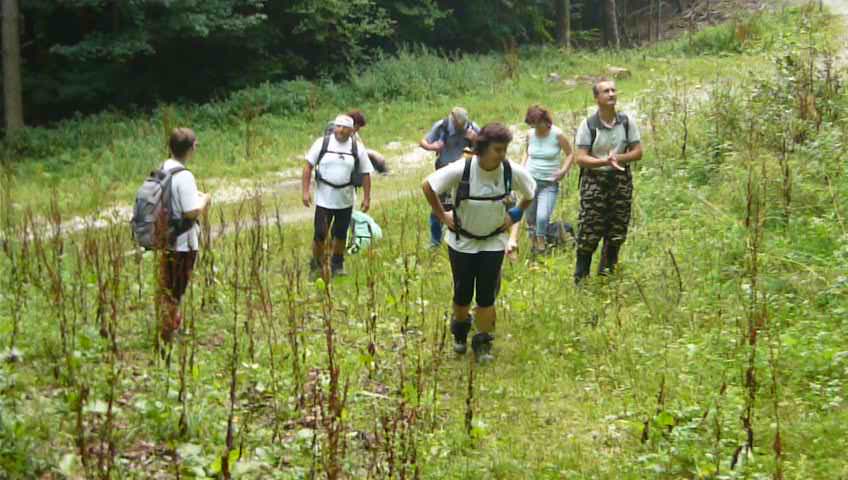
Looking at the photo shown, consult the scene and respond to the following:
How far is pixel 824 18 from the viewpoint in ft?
73.7

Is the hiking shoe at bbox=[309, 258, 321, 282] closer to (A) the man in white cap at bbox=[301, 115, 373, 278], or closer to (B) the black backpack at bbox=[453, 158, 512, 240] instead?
(A) the man in white cap at bbox=[301, 115, 373, 278]

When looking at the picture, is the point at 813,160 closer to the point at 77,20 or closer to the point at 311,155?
the point at 311,155

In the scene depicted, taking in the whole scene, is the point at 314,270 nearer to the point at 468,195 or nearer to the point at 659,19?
the point at 468,195

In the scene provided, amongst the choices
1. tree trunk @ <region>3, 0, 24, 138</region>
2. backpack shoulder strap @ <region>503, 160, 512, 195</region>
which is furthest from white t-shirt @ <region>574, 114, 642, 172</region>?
tree trunk @ <region>3, 0, 24, 138</region>

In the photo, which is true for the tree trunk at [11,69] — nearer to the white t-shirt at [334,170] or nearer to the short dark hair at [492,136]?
the white t-shirt at [334,170]

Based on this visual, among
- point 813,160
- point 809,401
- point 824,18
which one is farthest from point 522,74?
point 809,401

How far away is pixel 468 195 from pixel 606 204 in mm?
1887

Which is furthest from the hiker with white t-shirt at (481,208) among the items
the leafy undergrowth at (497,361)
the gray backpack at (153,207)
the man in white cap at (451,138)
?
the man in white cap at (451,138)

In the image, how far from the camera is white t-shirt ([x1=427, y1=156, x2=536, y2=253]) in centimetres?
702

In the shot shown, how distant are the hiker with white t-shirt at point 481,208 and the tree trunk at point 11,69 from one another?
15978 mm

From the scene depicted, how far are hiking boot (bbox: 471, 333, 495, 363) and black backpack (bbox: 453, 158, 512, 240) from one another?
89cm

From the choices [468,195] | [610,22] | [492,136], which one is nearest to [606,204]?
[468,195]

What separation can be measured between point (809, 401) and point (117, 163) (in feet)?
45.6

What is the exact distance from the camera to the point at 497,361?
7.68 m
